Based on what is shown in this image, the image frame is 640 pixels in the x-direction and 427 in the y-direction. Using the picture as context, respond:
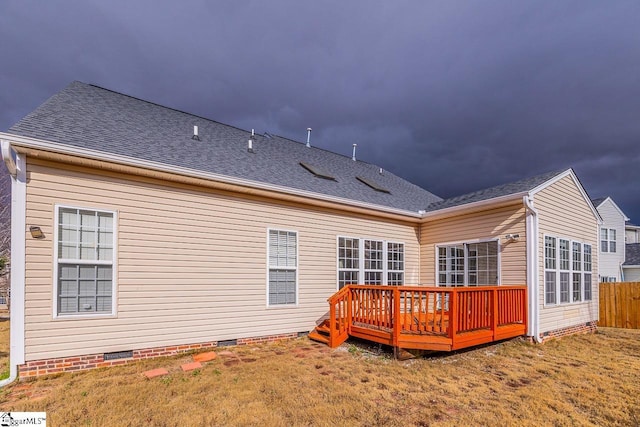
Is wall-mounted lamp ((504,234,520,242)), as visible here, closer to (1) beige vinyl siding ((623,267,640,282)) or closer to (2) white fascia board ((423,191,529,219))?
(2) white fascia board ((423,191,529,219))

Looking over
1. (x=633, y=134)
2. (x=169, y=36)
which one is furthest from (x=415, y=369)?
(x=633, y=134)

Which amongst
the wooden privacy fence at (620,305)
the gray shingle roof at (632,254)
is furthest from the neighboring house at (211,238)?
the gray shingle roof at (632,254)

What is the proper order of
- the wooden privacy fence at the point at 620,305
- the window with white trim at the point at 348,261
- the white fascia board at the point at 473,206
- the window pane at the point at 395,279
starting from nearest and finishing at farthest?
1. the white fascia board at the point at 473,206
2. the window with white trim at the point at 348,261
3. the window pane at the point at 395,279
4. the wooden privacy fence at the point at 620,305

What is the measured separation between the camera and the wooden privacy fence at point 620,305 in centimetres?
1018

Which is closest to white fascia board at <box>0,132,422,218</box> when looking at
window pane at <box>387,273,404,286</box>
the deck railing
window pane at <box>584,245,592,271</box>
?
window pane at <box>387,273,404,286</box>

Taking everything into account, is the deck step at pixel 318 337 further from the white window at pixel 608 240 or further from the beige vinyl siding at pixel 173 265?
the white window at pixel 608 240

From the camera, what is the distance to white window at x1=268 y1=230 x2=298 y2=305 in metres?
7.04

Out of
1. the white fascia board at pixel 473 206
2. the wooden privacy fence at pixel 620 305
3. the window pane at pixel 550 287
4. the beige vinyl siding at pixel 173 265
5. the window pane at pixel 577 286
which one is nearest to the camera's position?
the beige vinyl siding at pixel 173 265

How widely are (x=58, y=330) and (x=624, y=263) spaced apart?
28.2 metres

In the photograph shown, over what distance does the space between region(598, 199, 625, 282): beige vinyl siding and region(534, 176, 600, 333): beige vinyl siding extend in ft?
43.2

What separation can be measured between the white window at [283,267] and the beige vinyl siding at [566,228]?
224 inches

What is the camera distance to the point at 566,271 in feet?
27.6

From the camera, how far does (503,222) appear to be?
772 centimetres

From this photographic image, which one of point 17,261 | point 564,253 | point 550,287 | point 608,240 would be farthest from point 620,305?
point 17,261
